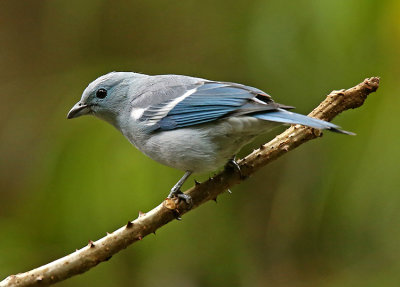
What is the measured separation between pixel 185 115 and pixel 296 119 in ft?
2.95

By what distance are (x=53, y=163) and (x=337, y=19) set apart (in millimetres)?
2516

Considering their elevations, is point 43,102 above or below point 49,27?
below

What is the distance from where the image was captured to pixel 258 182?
16.6 feet

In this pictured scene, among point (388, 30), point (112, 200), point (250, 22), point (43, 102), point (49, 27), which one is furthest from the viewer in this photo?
point (49, 27)

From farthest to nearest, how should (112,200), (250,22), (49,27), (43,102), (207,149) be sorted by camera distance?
(49,27)
(43,102)
(250,22)
(112,200)
(207,149)

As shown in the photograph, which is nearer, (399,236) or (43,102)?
(399,236)

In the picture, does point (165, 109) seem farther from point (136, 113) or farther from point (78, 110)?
point (78, 110)

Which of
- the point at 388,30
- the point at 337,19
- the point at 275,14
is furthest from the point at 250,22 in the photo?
the point at 388,30

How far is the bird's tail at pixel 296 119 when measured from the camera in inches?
110

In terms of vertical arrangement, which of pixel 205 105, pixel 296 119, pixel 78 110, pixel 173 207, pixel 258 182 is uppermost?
→ pixel 296 119

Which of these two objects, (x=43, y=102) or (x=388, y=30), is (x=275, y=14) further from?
(x=43, y=102)

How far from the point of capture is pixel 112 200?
4.55 m

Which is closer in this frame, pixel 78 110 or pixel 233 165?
pixel 233 165

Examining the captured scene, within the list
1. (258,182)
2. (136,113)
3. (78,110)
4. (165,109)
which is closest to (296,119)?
(165,109)
